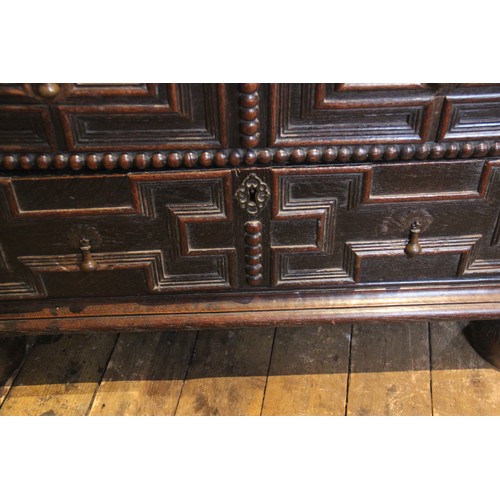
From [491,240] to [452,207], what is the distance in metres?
0.08

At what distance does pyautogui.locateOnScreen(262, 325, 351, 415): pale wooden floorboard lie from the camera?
942mm

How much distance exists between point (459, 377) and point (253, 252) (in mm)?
426

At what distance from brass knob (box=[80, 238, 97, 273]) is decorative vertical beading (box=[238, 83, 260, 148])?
0.79 feet

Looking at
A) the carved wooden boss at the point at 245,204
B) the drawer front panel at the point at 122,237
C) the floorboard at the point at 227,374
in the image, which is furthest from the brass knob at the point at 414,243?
the floorboard at the point at 227,374

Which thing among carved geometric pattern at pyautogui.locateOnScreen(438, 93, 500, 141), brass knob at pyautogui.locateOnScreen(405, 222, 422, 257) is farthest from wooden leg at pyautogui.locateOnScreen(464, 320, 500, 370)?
carved geometric pattern at pyautogui.locateOnScreen(438, 93, 500, 141)

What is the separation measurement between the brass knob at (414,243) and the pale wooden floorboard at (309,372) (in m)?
0.28

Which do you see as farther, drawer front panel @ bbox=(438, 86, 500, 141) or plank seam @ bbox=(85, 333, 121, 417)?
plank seam @ bbox=(85, 333, 121, 417)

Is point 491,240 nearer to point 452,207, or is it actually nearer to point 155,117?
point 452,207

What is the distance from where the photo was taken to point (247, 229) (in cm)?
78

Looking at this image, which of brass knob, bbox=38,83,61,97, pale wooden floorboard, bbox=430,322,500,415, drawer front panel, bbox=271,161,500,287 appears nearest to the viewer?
brass knob, bbox=38,83,61,97

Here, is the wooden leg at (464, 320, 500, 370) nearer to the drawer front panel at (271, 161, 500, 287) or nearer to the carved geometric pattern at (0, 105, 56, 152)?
the drawer front panel at (271, 161, 500, 287)

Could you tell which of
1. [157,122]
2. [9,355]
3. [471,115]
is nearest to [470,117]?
[471,115]

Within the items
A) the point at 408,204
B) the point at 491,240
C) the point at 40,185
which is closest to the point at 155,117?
the point at 40,185

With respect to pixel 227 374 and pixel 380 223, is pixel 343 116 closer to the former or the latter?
pixel 380 223
